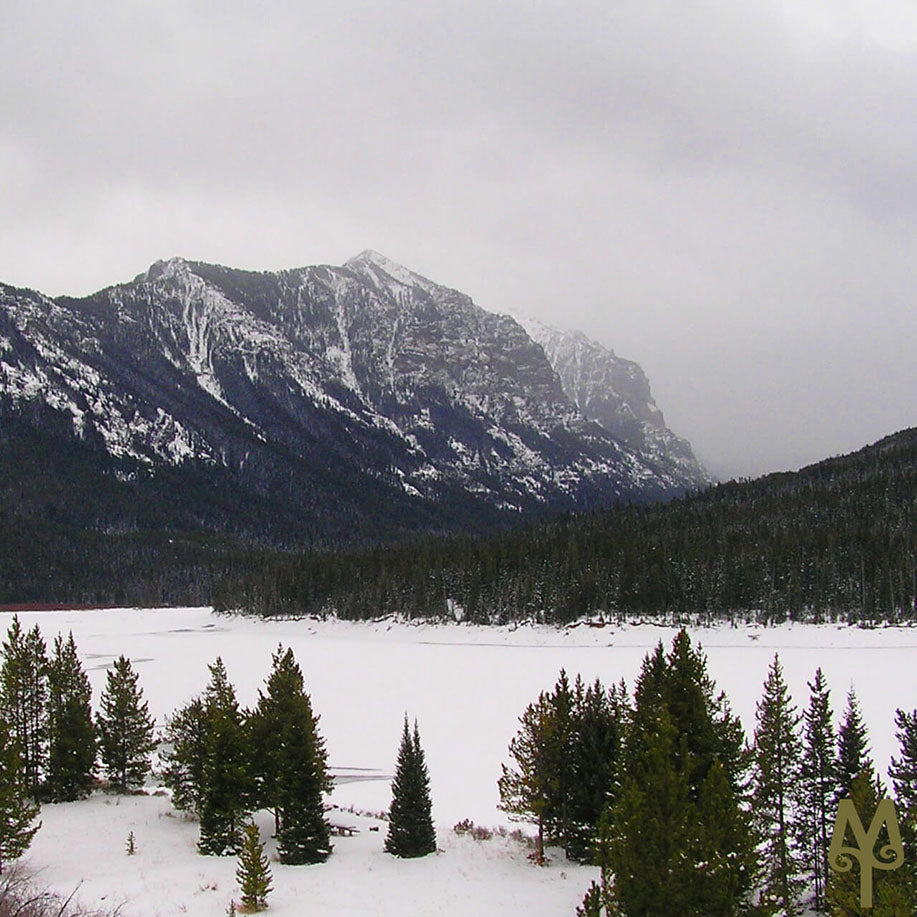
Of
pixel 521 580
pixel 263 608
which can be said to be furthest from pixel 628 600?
pixel 263 608

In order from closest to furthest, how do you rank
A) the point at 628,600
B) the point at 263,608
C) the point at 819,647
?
the point at 819,647 → the point at 628,600 → the point at 263,608

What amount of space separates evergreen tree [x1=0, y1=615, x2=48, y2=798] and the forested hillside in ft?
264

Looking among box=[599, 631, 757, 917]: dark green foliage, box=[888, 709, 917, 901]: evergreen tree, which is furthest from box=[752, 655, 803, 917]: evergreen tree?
box=[888, 709, 917, 901]: evergreen tree

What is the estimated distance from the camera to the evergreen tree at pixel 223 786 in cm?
3344

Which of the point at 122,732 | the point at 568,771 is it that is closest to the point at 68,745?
the point at 122,732

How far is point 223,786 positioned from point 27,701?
1596 centimetres

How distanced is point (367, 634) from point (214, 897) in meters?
97.3

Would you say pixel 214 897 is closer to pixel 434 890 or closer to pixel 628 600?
pixel 434 890

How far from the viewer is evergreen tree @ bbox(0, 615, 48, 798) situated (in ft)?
135

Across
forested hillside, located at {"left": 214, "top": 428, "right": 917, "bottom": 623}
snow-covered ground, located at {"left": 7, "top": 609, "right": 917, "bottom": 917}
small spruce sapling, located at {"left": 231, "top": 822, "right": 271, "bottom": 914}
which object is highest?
forested hillside, located at {"left": 214, "top": 428, "right": 917, "bottom": 623}

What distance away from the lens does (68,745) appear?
1610 inches

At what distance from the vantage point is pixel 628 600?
113625mm

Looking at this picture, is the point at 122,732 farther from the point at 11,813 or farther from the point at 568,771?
the point at 568,771

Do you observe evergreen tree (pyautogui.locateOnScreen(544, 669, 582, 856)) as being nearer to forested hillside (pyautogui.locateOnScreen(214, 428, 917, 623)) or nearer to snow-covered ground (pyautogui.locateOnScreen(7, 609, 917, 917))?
snow-covered ground (pyautogui.locateOnScreen(7, 609, 917, 917))
